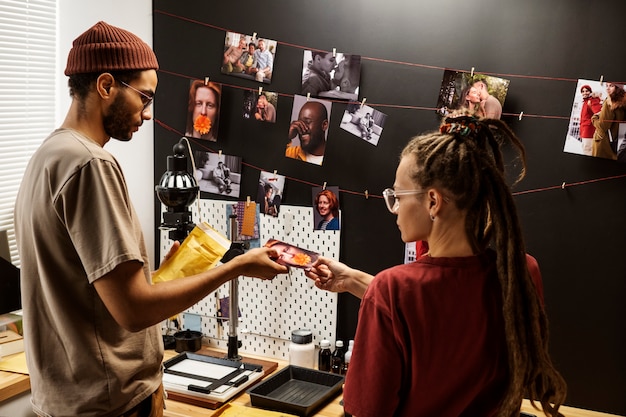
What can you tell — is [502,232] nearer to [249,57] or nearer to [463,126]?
[463,126]

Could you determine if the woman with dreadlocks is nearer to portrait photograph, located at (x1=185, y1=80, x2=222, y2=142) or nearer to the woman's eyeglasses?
the woman's eyeglasses

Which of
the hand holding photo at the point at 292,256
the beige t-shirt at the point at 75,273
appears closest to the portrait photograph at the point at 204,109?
the hand holding photo at the point at 292,256

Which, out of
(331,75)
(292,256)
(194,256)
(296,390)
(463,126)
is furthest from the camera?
(331,75)

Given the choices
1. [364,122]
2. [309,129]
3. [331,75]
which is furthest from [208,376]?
[331,75]

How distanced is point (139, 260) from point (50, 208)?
0.26 meters

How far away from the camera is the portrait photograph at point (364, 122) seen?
109 inches

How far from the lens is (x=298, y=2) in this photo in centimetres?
286

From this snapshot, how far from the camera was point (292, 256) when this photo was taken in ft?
7.92

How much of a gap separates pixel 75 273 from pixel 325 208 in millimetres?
1329

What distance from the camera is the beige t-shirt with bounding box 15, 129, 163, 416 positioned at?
1643 millimetres

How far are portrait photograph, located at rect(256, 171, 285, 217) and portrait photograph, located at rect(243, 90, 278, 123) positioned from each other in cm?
24

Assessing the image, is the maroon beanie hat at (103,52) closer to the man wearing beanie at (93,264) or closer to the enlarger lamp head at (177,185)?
the man wearing beanie at (93,264)

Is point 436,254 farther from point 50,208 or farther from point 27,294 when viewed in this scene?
point 27,294

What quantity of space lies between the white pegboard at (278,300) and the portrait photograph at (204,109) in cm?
31
